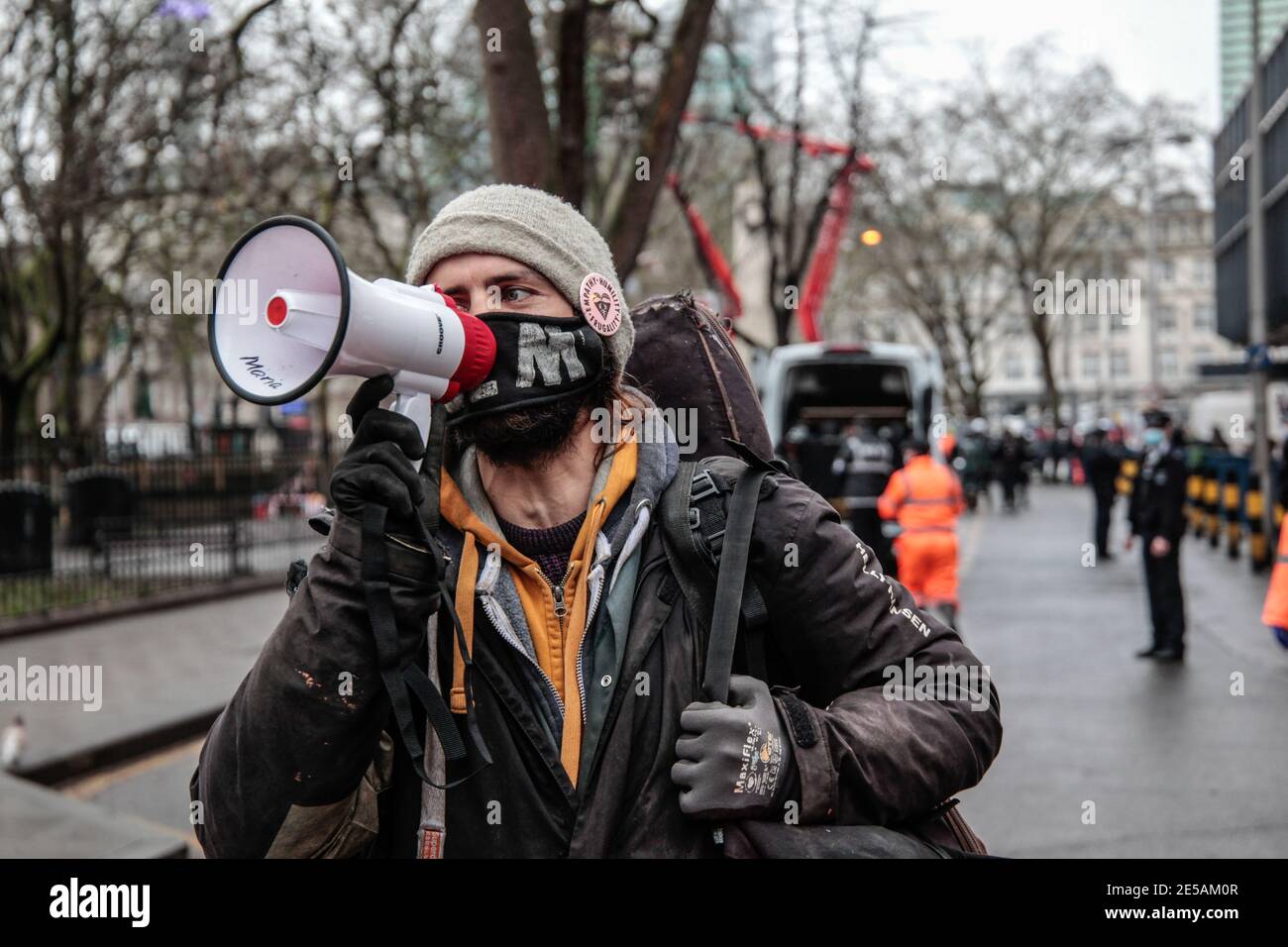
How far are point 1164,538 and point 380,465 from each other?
873 centimetres

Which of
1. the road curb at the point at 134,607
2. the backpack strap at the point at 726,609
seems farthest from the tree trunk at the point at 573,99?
the road curb at the point at 134,607

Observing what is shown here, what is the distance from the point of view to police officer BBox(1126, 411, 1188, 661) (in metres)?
9.20

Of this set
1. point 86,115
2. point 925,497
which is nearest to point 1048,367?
point 86,115

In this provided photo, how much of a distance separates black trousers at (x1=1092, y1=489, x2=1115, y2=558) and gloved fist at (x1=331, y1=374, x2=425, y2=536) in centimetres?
1617

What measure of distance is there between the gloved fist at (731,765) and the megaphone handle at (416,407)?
0.52m

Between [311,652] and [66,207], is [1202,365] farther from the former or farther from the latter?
[311,652]

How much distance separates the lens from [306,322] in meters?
1.50

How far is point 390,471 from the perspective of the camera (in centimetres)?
154

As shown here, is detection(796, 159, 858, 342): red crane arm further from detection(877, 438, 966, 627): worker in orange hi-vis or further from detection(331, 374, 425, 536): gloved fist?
detection(331, 374, 425, 536): gloved fist

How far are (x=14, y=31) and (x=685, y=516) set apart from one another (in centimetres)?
1538

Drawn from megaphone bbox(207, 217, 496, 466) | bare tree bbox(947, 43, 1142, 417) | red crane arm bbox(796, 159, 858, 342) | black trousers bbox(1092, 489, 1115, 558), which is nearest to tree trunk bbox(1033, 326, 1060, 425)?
bare tree bbox(947, 43, 1142, 417)

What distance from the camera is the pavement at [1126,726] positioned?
531cm

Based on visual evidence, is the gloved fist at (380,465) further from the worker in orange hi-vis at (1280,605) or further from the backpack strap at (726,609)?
the worker in orange hi-vis at (1280,605)

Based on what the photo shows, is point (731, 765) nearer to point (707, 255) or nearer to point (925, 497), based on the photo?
point (925, 497)
